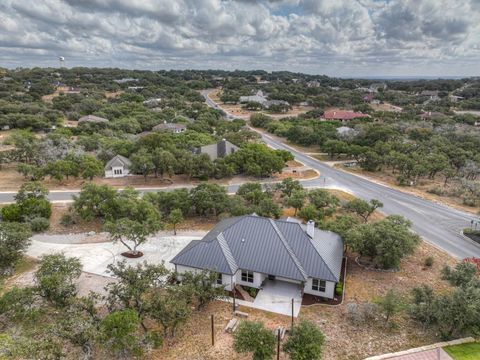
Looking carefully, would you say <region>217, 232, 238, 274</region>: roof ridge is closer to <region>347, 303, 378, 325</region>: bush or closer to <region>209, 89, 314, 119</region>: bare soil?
<region>347, 303, 378, 325</region>: bush

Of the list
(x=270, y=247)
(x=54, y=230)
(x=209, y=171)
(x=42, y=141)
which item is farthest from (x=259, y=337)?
(x=42, y=141)

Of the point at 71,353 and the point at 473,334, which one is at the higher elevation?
the point at 473,334

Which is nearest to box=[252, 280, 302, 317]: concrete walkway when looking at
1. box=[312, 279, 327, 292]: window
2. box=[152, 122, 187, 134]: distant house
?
box=[312, 279, 327, 292]: window

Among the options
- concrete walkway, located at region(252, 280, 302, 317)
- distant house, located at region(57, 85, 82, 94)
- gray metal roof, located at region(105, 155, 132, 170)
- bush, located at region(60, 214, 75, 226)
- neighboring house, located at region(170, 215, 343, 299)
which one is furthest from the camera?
distant house, located at region(57, 85, 82, 94)

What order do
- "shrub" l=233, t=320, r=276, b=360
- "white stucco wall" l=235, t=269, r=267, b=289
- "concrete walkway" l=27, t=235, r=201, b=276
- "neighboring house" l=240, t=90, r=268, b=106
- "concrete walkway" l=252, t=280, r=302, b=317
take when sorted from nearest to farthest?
"shrub" l=233, t=320, r=276, b=360 → "concrete walkway" l=252, t=280, r=302, b=317 → "white stucco wall" l=235, t=269, r=267, b=289 → "concrete walkway" l=27, t=235, r=201, b=276 → "neighboring house" l=240, t=90, r=268, b=106

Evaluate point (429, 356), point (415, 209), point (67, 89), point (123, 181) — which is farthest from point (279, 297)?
point (67, 89)

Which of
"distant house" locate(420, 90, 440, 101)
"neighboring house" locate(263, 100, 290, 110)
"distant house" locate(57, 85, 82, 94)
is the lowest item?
"neighboring house" locate(263, 100, 290, 110)

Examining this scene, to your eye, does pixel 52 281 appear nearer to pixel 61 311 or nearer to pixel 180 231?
pixel 61 311
